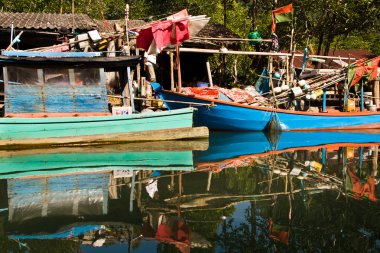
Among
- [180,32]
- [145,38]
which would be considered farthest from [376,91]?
[145,38]

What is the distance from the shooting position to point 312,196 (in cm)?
771

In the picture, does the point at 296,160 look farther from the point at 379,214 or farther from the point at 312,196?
the point at 379,214

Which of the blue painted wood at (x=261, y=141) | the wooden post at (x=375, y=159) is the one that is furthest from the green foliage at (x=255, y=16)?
the wooden post at (x=375, y=159)

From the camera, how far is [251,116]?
48.8ft

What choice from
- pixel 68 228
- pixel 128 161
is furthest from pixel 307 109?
pixel 68 228

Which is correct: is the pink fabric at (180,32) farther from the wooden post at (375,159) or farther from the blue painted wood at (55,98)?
the wooden post at (375,159)

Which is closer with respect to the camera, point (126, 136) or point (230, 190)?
point (230, 190)

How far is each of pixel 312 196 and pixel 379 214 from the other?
47.7 inches

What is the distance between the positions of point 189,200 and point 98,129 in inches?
210

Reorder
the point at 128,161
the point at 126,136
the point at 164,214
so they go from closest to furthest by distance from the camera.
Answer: the point at 164,214 → the point at 128,161 → the point at 126,136

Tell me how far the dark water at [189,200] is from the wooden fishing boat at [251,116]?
2.49 metres

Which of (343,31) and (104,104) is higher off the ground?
(343,31)

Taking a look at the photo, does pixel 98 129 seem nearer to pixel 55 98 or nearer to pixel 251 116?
pixel 55 98

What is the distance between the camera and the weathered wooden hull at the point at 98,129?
11461 mm
